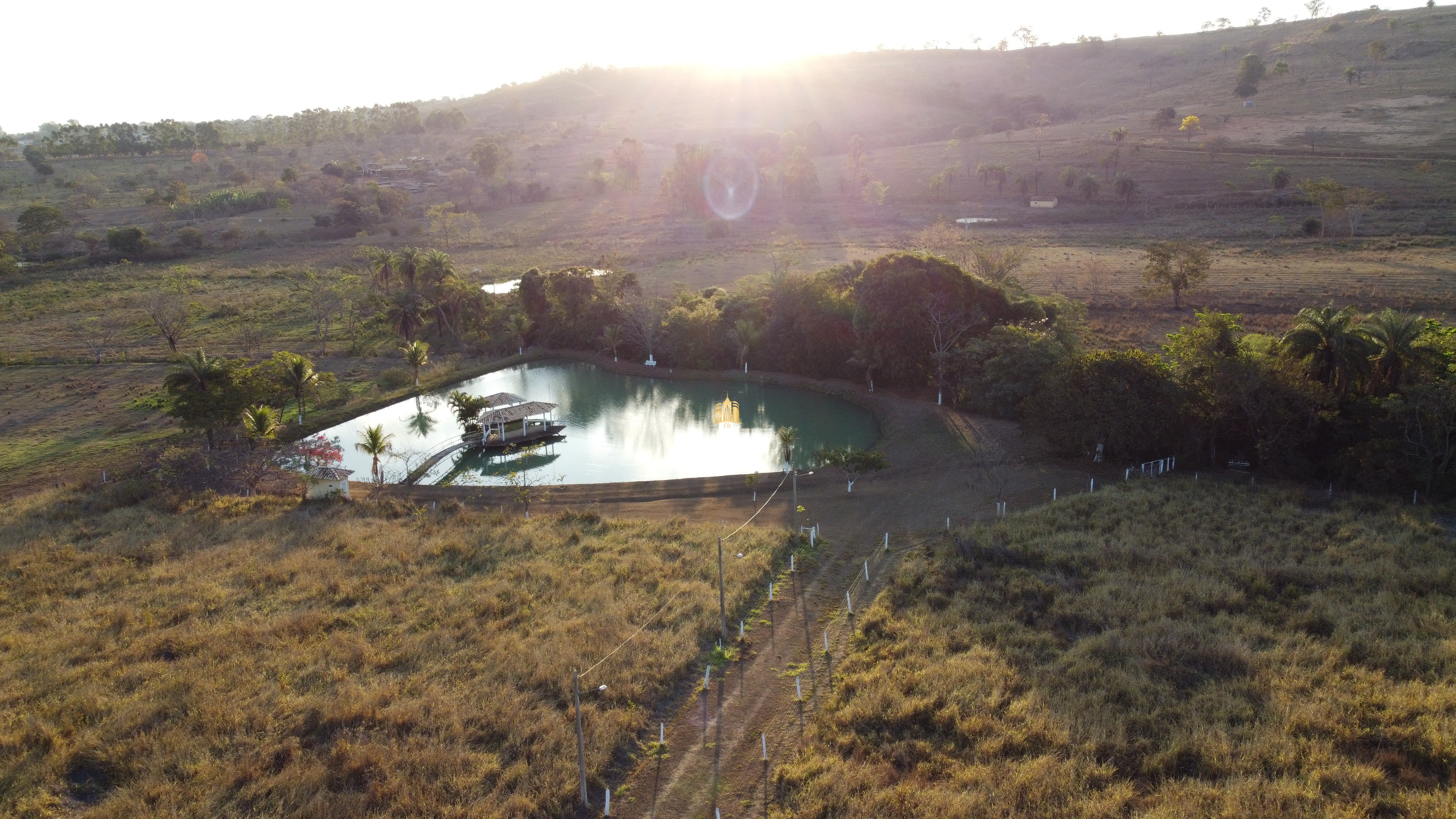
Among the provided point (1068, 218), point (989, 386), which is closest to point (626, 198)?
point (1068, 218)

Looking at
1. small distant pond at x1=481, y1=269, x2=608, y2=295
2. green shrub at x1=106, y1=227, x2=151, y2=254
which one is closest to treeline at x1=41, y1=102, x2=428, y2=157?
green shrub at x1=106, y1=227, x2=151, y2=254

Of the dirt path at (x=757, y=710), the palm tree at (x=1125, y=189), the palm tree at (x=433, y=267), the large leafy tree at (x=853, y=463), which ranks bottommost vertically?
the dirt path at (x=757, y=710)

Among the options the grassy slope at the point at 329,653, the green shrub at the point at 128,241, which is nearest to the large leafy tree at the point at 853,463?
the grassy slope at the point at 329,653

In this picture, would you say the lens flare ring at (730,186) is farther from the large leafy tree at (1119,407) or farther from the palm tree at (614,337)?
the large leafy tree at (1119,407)

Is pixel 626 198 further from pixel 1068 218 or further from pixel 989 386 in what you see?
pixel 989 386

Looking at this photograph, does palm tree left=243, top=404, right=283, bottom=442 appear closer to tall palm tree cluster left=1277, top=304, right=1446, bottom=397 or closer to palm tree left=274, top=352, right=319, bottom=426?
palm tree left=274, top=352, right=319, bottom=426

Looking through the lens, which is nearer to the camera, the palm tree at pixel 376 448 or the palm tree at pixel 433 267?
the palm tree at pixel 376 448

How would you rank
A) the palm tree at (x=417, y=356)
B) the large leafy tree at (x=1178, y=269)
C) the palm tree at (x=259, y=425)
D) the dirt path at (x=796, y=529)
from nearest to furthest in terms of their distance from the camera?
the dirt path at (x=796, y=529) < the palm tree at (x=259, y=425) < the palm tree at (x=417, y=356) < the large leafy tree at (x=1178, y=269)

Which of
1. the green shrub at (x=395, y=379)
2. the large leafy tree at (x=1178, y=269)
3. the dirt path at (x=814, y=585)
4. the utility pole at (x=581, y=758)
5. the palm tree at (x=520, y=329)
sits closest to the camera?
the utility pole at (x=581, y=758)
